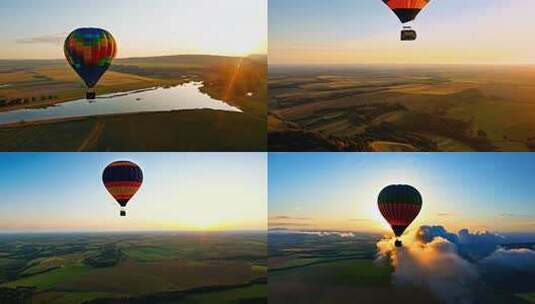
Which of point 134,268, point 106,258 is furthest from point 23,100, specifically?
point 106,258

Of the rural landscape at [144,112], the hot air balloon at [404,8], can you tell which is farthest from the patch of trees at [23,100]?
the hot air balloon at [404,8]

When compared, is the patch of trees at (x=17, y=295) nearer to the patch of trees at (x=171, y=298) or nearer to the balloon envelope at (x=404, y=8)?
the patch of trees at (x=171, y=298)

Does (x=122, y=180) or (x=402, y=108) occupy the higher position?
(x=402, y=108)

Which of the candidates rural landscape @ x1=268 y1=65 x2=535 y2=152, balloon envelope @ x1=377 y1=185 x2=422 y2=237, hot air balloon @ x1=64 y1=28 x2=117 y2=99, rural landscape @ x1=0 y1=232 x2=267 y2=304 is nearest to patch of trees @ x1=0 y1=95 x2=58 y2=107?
rural landscape @ x1=268 y1=65 x2=535 y2=152

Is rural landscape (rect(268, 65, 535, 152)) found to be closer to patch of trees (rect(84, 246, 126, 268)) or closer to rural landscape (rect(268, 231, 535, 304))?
rural landscape (rect(268, 231, 535, 304))

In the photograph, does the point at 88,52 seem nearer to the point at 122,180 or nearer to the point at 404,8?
Answer: the point at 122,180

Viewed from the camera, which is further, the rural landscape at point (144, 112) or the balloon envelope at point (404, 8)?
the rural landscape at point (144, 112)
